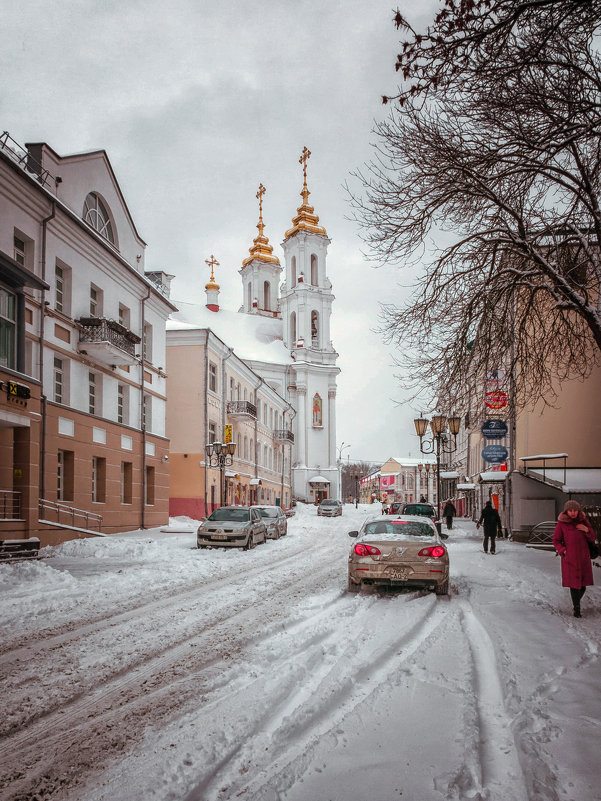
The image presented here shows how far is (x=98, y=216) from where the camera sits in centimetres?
2639

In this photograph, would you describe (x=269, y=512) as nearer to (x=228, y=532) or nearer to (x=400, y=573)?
(x=228, y=532)

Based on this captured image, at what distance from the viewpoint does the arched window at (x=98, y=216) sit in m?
25.4

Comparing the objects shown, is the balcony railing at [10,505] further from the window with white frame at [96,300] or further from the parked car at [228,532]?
the window with white frame at [96,300]

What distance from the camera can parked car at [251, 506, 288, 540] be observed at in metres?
27.9

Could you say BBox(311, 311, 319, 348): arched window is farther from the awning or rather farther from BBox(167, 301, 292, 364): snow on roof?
the awning

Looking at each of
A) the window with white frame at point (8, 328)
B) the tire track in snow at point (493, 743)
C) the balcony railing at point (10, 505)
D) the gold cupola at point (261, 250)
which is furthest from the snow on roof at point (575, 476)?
the gold cupola at point (261, 250)

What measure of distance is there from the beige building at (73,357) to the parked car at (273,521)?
16.7ft

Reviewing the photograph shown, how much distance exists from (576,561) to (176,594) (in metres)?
6.27

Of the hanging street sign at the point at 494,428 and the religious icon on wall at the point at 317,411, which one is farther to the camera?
the religious icon on wall at the point at 317,411

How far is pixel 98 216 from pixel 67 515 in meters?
11.4

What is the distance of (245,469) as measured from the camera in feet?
163

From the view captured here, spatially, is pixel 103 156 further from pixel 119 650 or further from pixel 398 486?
A: pixel 398 486

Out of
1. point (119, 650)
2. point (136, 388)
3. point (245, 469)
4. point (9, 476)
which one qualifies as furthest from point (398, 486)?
point (119, 650)

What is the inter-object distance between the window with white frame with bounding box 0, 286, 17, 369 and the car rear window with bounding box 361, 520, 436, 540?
11.0 m
